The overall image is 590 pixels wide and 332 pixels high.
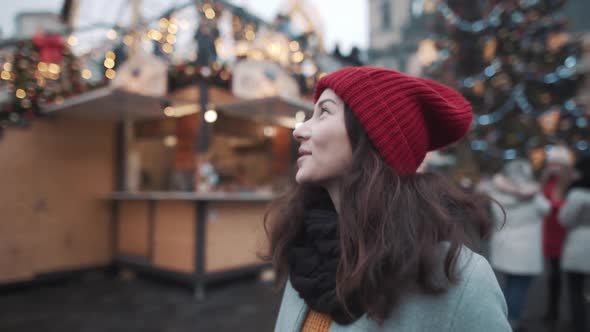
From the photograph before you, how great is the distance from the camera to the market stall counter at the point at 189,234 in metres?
5.21

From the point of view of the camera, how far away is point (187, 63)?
18.5 feet

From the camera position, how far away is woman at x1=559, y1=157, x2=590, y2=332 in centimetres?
345

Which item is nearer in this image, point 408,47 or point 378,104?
point 378,104

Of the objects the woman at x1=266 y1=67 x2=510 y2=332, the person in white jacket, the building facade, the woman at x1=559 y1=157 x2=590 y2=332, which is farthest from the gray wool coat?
the building facade

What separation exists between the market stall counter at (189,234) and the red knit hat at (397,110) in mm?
4299

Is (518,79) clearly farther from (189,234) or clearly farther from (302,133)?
(302,133)

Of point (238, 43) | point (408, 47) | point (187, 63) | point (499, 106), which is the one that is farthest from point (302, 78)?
point (408, 47)

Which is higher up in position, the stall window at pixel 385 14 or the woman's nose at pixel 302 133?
the stall window at pixel 385 14

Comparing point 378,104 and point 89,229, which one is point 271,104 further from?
point 378,104

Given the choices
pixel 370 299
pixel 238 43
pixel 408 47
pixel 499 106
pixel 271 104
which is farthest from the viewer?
pixel 408 47

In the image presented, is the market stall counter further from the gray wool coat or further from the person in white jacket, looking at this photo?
the gray wool coat

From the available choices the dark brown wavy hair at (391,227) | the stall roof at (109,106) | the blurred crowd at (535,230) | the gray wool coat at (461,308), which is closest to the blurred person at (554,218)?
the blurred crowd at (535,230)

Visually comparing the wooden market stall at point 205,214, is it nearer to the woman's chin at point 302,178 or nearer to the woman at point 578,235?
the woman at point 578,235

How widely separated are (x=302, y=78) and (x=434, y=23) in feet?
18.4
